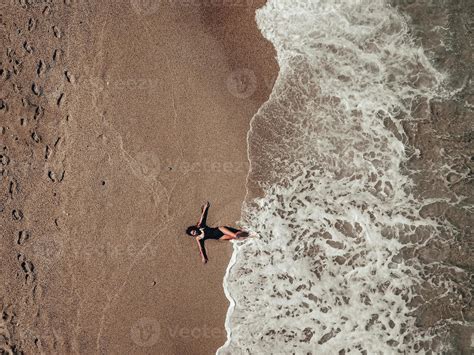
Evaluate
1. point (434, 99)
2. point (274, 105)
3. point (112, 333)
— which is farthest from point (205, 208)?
point (434, 99)

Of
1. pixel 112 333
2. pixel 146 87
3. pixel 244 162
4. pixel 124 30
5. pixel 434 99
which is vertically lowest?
pixel 112 333

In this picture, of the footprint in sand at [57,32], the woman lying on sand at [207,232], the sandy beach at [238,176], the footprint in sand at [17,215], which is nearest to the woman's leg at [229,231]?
the woman lying on sand at [207,232]

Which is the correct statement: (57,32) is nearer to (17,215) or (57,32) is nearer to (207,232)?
(17,215)

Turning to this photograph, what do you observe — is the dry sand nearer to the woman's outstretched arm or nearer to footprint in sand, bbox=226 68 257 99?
footprint in sand, bbox=226 68 257 99

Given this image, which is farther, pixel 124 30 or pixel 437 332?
pixel 124 30

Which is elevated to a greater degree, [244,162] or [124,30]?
[124,30]

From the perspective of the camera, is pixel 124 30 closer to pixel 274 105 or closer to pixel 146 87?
pixel 146 87
